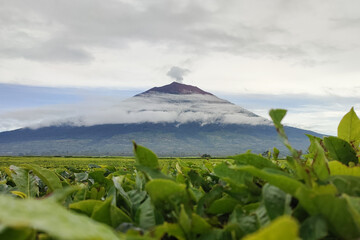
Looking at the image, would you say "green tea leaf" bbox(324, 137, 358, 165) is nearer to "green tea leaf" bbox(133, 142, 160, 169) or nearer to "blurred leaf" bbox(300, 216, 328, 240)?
"blurred leaf" bbox(300, 216, 328, 240)

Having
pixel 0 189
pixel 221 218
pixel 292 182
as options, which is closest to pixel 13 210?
pixel 292 182

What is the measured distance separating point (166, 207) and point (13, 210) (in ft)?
1.97

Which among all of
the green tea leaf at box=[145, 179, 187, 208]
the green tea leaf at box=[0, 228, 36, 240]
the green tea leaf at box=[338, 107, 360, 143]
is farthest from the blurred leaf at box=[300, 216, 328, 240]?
the green tea leaf at box=[338, 107, 360, 143]

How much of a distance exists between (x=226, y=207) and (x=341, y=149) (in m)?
0.67

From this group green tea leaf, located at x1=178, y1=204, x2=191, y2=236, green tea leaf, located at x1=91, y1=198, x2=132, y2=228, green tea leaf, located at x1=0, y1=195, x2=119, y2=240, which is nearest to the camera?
green tea leaf, located at x1=0, y1=195, x2=119, y2=240

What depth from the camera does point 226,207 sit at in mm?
1221

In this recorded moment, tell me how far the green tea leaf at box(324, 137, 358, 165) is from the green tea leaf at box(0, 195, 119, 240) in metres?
1.21

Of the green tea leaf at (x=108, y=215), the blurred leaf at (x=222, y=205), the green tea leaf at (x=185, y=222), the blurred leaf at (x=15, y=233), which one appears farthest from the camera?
the blurred leaf at (x=222, y=205)

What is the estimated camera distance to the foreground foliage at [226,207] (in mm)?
536

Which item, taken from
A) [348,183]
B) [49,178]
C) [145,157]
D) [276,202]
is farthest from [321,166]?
[49,178]

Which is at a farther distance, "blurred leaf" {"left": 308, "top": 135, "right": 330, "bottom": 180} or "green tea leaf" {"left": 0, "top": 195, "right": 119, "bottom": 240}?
"blurred leaf" {"left": 308, "top": 135, "right": 330, "bottom": 180}

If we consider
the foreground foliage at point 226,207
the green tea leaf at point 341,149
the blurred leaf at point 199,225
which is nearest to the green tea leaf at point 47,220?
the foreground foliage at point 226,207

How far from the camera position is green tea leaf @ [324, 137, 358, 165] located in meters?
1.44

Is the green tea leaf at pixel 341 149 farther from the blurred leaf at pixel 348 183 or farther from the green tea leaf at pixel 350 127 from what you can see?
the blurred leaf at pixel 348 183
